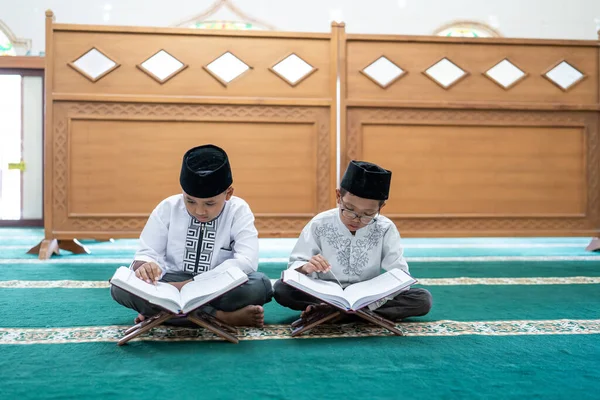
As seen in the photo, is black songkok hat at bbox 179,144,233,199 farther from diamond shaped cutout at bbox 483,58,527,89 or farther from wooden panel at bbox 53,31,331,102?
diamond shaped cutout at bbox 483,58,527,89

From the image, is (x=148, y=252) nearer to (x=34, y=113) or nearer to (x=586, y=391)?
(x=586, y=391)

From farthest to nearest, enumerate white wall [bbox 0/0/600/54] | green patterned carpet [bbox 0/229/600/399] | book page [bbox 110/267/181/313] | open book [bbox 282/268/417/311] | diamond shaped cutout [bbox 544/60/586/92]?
white wall [bbox 0/0/600/54] → diamond shaped cutout [bbox 544/60/586/92] → open book [bbox 282/268/417/311] → book page [bbox 110/267/181/313] → green patterned carpet [bbox 0/229/600/399]

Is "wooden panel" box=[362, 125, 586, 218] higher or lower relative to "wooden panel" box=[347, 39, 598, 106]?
lower

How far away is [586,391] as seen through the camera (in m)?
1.16

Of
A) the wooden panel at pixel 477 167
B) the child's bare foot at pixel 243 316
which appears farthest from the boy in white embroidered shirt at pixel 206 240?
the wooden panel at pixel 477 167

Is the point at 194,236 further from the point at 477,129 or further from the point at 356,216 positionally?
the point at 477,129

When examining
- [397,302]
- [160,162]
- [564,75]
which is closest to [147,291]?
[397,302]

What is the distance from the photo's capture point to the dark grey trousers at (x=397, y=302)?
1.76 m

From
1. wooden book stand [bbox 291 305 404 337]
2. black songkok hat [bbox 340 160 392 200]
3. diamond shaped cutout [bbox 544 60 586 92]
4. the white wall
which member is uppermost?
the white wall

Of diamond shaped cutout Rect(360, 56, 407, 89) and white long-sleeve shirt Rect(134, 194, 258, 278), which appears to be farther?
diamond shaped cutout Rect(360, 56, 407, 89)

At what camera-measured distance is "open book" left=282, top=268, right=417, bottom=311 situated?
151 centimetres

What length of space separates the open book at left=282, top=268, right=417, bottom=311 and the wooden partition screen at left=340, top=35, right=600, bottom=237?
1.80m

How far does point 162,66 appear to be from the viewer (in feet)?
11.0

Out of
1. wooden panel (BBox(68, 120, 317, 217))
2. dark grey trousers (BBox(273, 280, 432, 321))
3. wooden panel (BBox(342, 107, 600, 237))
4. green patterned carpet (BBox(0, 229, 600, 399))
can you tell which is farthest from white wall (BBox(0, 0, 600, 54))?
dark grey trousers (BBox(273, 280, 432, 321))
